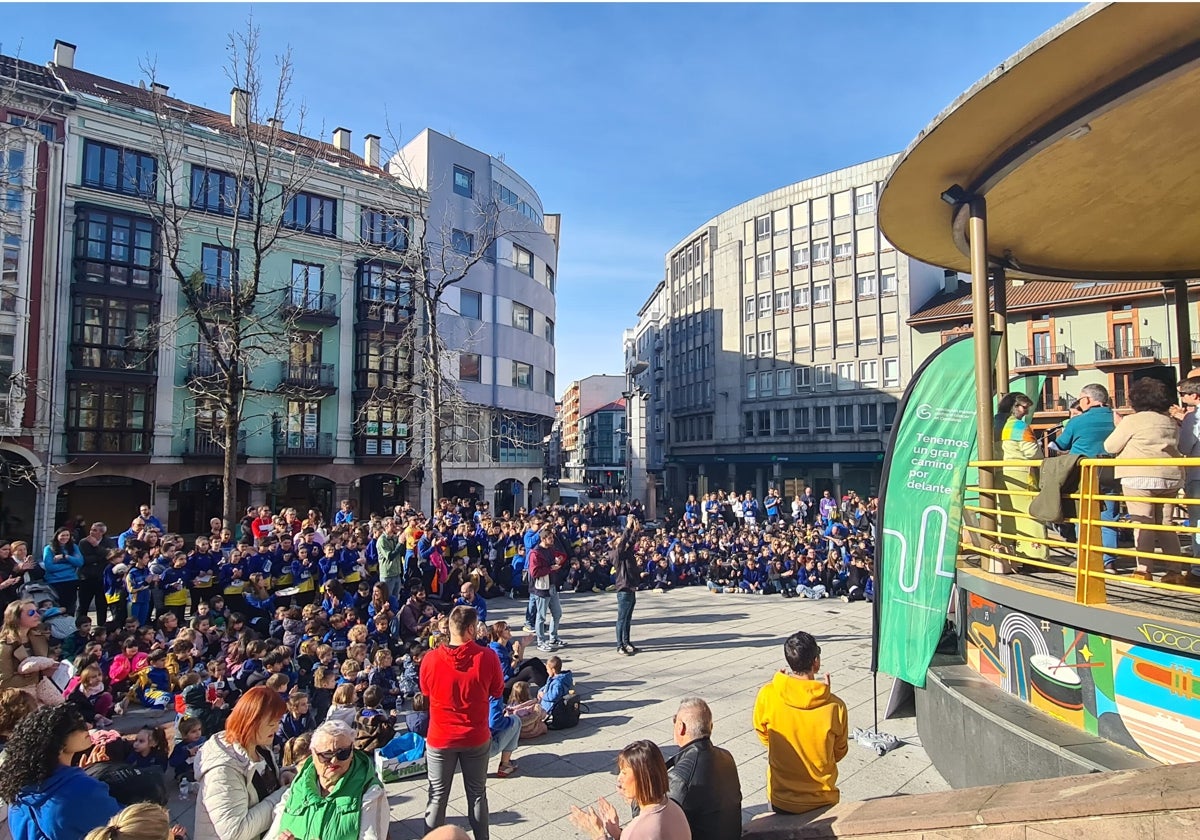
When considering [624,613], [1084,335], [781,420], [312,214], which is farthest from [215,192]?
[1084,335]

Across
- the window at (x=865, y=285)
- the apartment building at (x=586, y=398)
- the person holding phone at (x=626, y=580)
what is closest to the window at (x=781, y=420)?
the window at (x=865, y=285)

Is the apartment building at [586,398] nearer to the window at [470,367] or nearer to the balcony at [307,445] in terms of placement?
the window at [470,367]

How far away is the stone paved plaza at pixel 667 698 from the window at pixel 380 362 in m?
19.7

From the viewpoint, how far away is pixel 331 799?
133 inches

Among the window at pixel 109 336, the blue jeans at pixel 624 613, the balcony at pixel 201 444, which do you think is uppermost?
the window at pixel 109 336

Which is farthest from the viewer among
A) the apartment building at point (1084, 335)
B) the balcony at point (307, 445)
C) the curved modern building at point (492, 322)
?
the curved modern building at point (492, 322)

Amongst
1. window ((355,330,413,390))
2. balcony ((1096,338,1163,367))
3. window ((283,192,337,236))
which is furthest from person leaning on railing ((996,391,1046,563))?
balcony ((1096,338,1163,367))

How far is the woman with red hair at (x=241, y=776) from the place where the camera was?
3.48m

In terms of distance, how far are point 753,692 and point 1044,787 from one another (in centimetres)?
549

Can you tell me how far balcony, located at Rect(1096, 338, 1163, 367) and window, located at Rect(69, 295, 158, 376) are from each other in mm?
43277

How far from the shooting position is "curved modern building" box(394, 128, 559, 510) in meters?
35.0

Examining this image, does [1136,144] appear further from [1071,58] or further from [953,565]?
[953,565]

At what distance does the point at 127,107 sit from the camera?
2592 centimetres

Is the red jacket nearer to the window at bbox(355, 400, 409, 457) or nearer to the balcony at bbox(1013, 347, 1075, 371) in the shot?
the window at bbox(355, 400, 409, 457)
